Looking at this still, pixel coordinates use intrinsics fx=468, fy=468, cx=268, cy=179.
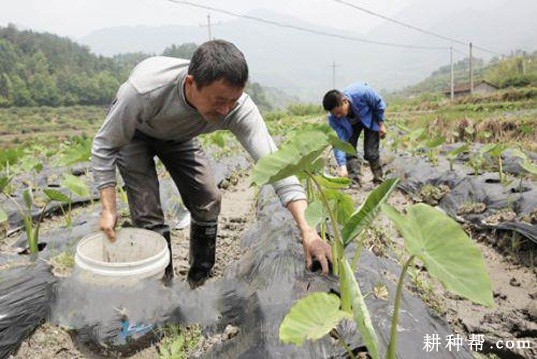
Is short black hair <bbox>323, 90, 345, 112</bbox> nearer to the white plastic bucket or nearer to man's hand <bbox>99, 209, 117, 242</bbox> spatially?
the white plastic bucket

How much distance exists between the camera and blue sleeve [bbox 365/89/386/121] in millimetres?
4676

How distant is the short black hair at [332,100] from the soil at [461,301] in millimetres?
1120

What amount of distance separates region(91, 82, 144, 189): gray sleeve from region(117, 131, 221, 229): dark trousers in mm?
284

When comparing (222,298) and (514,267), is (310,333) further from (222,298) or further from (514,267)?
(514,267)

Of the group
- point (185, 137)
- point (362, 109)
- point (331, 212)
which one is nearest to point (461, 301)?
point (331, 212)

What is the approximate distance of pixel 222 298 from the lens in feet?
6.84

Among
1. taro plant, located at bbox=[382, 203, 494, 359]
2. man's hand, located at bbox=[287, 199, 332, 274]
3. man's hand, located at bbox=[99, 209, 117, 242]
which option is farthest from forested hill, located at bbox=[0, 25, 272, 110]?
taro plant, located at bbox=[382, 203, 494, 359]

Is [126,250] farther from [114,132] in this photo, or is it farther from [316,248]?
[316,248]

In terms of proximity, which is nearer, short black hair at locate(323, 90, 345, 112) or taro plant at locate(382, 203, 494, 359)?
taro plant at locate(382, 203, 494, 359)

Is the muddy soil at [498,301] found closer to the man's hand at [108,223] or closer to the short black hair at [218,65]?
the short black hair at [218,65]

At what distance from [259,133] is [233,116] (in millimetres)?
139

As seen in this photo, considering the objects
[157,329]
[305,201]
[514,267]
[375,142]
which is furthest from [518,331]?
[375,142]

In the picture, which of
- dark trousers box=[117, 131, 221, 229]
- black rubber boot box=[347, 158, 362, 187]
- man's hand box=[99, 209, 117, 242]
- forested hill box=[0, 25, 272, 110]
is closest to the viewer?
man's hand box=[99, 209, 117, 242]

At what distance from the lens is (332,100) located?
4.24 meters
